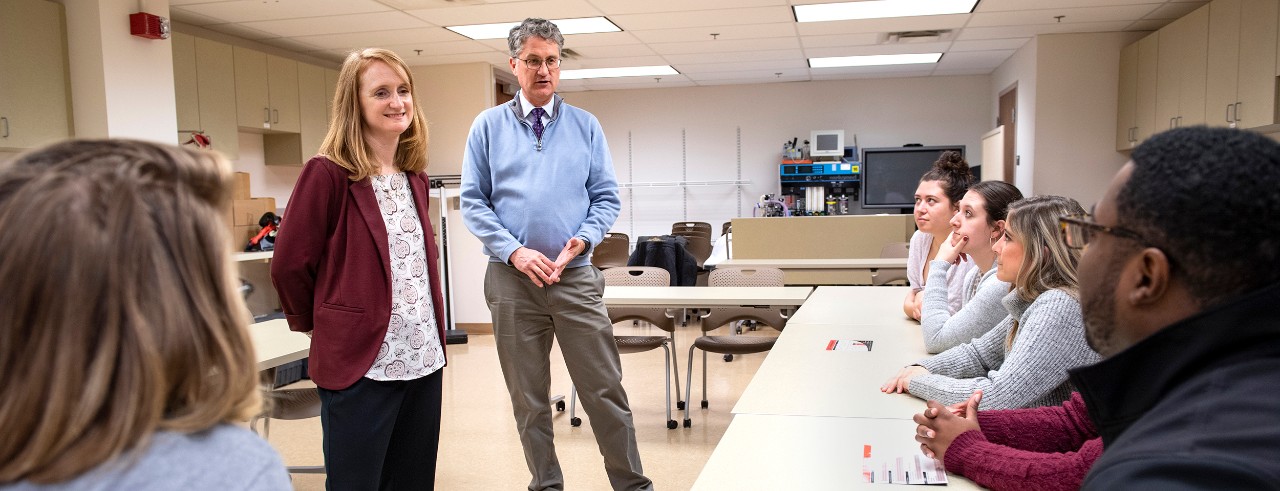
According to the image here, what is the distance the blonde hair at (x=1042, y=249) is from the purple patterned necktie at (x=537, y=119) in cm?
132

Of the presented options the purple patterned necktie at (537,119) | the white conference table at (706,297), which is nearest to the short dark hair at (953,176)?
the white conference table at (706,297)

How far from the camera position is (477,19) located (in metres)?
6.23

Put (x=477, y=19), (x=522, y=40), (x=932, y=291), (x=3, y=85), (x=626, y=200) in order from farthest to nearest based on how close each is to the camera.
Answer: (x=626, y=200) < (x=477, y=19) < (x=3, y=85) < (x=932, y=291) < (x=522, y=40)

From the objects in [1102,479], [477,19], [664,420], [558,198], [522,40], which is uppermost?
[477,19]

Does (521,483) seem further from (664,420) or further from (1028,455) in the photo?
(1028,455)

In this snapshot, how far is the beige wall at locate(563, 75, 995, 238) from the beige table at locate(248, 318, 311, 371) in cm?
817

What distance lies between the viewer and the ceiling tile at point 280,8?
18.5 ft

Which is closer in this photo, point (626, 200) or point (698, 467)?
point (698, 467)

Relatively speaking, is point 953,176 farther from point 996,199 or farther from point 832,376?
point 832,376

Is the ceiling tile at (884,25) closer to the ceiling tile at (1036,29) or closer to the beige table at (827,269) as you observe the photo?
the ceiling tile at (1036,29)

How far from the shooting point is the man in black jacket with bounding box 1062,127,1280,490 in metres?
0.73

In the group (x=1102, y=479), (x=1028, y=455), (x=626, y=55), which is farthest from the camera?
(x=626, y=55)

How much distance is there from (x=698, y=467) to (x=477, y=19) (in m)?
4.11

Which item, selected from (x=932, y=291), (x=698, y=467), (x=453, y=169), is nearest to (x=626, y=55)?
(x=453, y=169)
